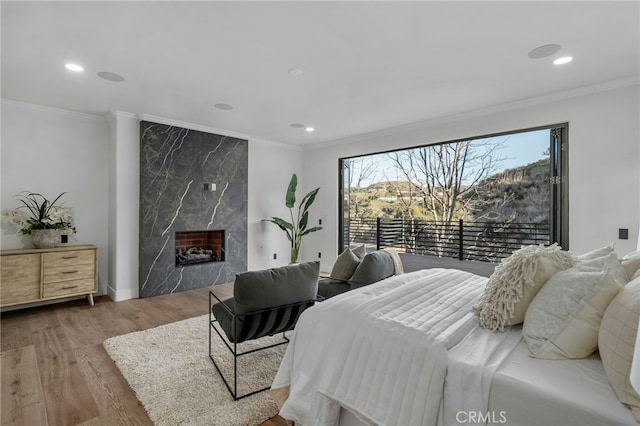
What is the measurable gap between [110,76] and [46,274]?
7.90 feet

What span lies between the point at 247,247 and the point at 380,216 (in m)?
2.93

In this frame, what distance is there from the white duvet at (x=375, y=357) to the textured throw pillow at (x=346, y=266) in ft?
3.80

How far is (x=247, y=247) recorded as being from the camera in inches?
214

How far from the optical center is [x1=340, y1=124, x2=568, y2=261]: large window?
4.87 metres

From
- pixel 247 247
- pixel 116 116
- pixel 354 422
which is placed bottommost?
pixel 354 422

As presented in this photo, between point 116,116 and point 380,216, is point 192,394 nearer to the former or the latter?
point 116,116

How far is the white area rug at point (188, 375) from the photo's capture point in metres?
1.79

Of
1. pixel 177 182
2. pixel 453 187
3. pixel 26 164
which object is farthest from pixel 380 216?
pixel 26 164

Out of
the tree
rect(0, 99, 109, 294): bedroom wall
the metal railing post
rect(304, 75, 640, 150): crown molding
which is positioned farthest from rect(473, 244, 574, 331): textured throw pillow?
rect(0, 99, 109, 294): bedroom wall

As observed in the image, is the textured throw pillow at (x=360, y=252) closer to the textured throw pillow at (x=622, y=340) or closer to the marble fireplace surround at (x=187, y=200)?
the textured throw pillow at (x=622, y=340)

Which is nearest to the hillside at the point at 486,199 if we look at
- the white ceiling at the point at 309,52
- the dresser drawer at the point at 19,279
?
the white ceiling at the point at 309,52

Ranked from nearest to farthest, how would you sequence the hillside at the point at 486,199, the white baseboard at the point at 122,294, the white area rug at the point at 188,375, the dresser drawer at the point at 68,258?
the white area rug at the point at 188,375, the dresser drawer at the point at 68,258, the white baseboard at the point at 122,294, the hillside at the point at 486,199

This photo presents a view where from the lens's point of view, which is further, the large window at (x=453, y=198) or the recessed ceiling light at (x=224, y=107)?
the large window at (x=453, y=198)

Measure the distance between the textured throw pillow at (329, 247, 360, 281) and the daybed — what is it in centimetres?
126
